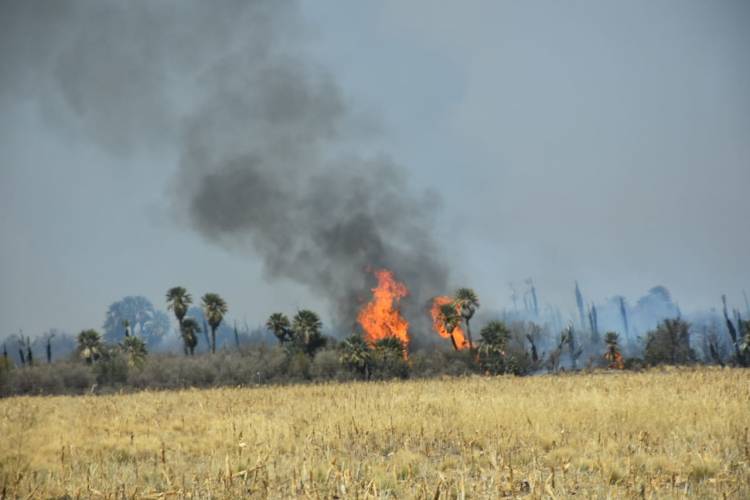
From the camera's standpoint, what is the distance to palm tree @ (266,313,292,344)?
7056cm

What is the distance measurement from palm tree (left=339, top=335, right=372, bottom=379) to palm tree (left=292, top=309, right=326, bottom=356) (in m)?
10.1

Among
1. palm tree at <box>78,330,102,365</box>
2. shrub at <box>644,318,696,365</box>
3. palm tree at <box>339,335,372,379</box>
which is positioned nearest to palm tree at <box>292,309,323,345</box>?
palm tree at <box>339,335,372,379</box>

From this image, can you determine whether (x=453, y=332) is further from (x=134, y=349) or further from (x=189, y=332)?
(x=134, y=349)

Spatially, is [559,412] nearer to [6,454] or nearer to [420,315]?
[6,454]

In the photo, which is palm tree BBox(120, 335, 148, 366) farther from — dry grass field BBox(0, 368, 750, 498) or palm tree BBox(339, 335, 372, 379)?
dry grass field BBox(0, 368, 750, 498)

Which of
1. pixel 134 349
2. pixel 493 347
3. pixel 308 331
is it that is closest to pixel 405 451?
pixel 493 347

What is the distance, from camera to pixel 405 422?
11.2 meters

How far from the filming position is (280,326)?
234 ft

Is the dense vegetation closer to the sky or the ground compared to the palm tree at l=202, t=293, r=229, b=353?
closer to the ground

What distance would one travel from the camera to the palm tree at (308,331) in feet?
210

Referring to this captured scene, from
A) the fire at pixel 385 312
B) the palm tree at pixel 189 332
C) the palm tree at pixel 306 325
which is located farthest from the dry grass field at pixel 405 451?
the fire at pixel 385 312

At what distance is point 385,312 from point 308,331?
36792mm

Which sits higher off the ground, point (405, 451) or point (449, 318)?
point (449, 318)

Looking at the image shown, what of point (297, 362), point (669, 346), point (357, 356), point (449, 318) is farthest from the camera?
point (669, 346)
